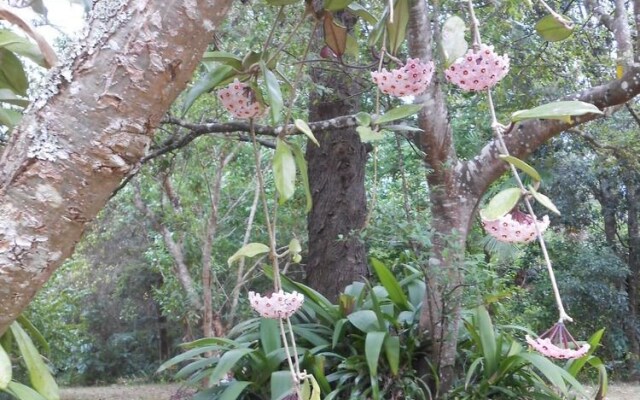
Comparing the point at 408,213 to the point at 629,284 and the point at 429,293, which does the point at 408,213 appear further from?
the point at 629,284

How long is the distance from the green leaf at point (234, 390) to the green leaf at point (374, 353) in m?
0.59

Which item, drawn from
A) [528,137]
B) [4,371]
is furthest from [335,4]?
[528,137]

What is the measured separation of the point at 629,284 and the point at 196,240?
6043 mm

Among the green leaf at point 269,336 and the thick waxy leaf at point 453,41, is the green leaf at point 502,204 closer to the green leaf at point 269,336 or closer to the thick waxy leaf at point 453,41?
the thick waxy leaf at point 453,41

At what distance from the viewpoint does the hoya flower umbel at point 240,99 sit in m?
1.19

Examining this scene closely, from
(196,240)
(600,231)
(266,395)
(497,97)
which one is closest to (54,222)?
(266,395)

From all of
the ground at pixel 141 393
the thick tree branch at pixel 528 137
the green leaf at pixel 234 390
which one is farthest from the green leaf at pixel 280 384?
the ground at pixel 141 393

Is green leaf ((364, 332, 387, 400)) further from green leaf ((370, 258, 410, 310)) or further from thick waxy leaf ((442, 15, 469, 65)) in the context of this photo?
thick waxy leaf ((442, 15, 469, 65))

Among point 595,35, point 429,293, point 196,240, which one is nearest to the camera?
point 429,293

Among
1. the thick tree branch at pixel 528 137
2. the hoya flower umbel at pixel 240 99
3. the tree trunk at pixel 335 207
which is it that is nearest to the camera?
the hoya flower umbel at pixel 240 99

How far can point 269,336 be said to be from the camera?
3172 mm

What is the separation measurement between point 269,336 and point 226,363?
299 millimetres

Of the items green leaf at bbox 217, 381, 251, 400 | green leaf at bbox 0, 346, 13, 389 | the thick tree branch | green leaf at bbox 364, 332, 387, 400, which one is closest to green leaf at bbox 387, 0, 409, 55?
green leaf at bbox 0, 346, 13, 389

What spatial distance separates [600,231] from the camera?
8906 millimetres
